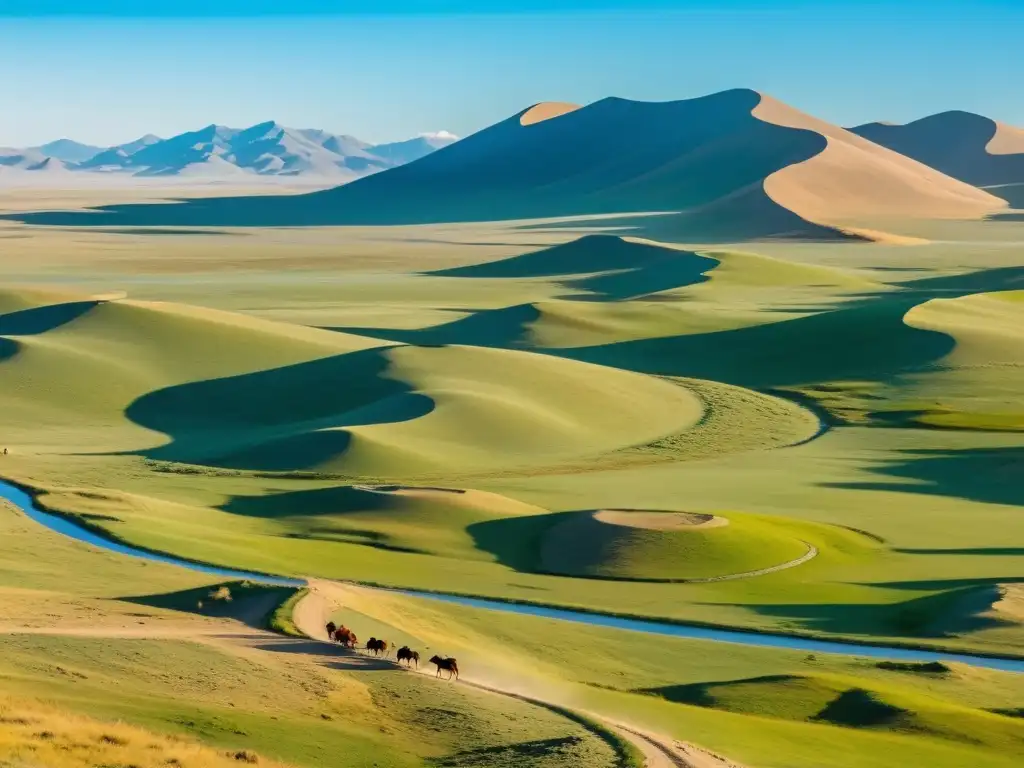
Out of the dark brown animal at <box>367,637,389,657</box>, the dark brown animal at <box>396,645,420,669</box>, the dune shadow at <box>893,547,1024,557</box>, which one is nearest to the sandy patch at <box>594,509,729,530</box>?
the dune shadow at <box>893,547,1024,557</box>

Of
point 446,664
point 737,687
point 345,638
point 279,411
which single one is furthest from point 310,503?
point 279,411

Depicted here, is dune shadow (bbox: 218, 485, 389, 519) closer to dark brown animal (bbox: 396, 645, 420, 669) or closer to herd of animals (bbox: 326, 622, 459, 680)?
herd of animals (bbox: 326, 622, 459, 680)

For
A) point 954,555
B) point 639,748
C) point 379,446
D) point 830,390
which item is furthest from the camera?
point 830,390

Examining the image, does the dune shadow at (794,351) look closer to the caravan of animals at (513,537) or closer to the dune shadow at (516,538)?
the caravan of animals at (513,537)

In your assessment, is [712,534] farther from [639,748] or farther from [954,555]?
[639,748]

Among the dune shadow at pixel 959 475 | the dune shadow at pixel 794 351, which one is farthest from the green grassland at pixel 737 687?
the dune shadow at pixel 794 351

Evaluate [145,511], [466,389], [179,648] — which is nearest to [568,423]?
[466,389]

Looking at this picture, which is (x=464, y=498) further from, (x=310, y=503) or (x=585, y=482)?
(x=585, y=482)
